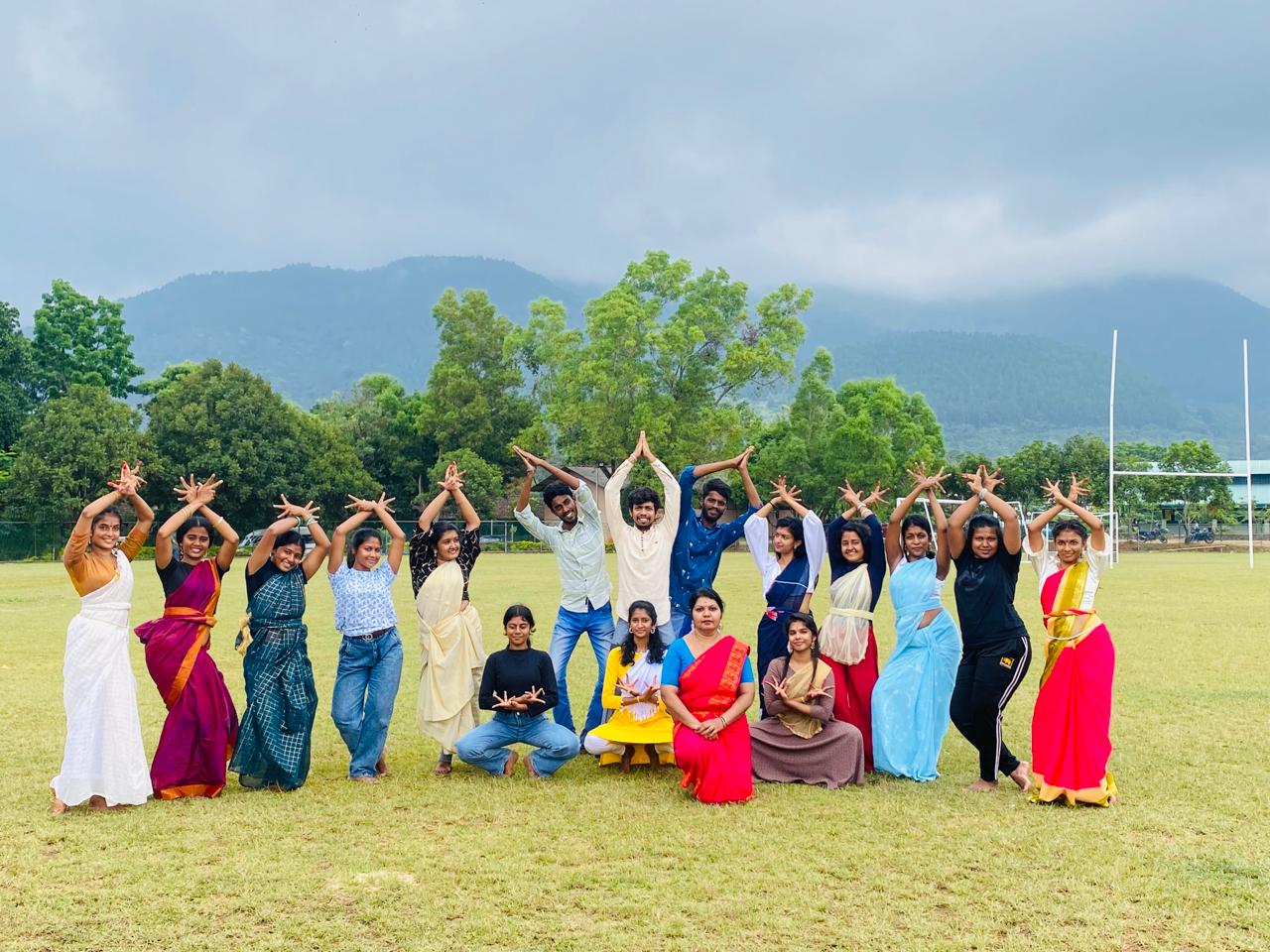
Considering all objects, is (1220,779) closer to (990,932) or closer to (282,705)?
(990,932)

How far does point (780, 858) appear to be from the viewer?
16.7ft

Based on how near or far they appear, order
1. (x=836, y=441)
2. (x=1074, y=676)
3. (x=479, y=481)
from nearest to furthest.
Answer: (x=1074, y=676) < (x=479, y=481) < (x=836, y=441)

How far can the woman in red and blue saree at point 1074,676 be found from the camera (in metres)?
5.97

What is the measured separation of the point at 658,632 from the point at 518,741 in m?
1.23

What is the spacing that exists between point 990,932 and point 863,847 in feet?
3.51

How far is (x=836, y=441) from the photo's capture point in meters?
49.8

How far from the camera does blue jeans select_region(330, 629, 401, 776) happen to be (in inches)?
261

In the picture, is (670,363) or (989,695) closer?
(989,695)

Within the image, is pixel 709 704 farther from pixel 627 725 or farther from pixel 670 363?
pixel 670 363

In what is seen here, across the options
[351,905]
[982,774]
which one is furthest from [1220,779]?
[351,905]

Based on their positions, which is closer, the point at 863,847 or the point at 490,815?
the point at 863,847

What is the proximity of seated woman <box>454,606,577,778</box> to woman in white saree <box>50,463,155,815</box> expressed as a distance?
192 centimetres

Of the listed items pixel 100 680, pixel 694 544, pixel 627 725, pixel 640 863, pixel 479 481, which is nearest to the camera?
pixel 640 863

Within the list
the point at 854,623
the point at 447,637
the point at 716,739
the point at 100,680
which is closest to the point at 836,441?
the point at 854,623
